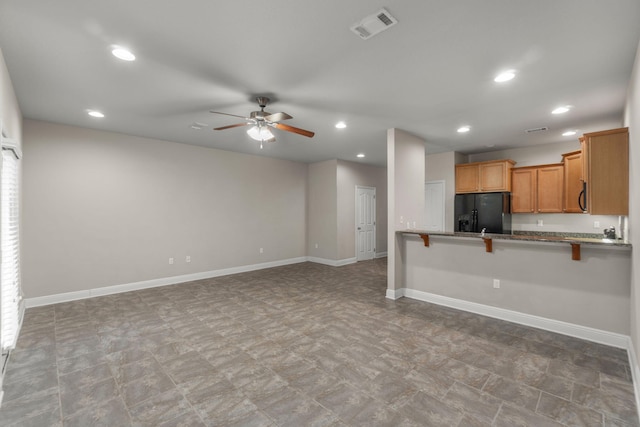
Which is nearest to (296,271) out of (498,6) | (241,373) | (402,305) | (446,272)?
(402,305)

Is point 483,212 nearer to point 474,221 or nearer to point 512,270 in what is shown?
point 474,221

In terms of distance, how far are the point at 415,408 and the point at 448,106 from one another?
133 inches

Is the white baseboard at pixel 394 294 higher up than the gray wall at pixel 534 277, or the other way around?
the gray wall at pixel 534 277

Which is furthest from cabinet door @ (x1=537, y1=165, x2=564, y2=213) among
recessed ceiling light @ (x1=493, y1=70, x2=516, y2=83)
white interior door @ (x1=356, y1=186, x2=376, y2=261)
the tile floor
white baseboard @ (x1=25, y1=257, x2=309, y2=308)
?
white baseboard @ (x1=25, y1=257, x2=309, y2=308)

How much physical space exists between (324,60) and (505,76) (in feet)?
5.96

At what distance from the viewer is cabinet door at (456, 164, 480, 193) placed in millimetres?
6117

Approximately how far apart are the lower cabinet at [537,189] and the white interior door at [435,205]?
136 centimetres

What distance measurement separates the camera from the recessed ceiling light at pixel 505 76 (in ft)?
9.12

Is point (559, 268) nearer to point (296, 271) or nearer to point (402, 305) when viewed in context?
point (402, 305)

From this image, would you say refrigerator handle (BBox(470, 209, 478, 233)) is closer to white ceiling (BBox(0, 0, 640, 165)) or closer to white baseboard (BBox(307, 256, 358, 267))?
white ceiling (BBox(0, 0, 640, 165))

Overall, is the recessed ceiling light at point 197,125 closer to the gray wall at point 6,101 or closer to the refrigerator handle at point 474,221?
the gray wall at point 6,101

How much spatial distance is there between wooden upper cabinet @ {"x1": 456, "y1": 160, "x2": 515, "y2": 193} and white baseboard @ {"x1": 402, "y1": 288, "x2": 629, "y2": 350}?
2856 millimetres

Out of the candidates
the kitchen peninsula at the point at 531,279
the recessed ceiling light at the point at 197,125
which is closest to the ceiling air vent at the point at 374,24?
the kitchen peninsula at the point at 531,279

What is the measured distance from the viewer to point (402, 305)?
14.3ft
